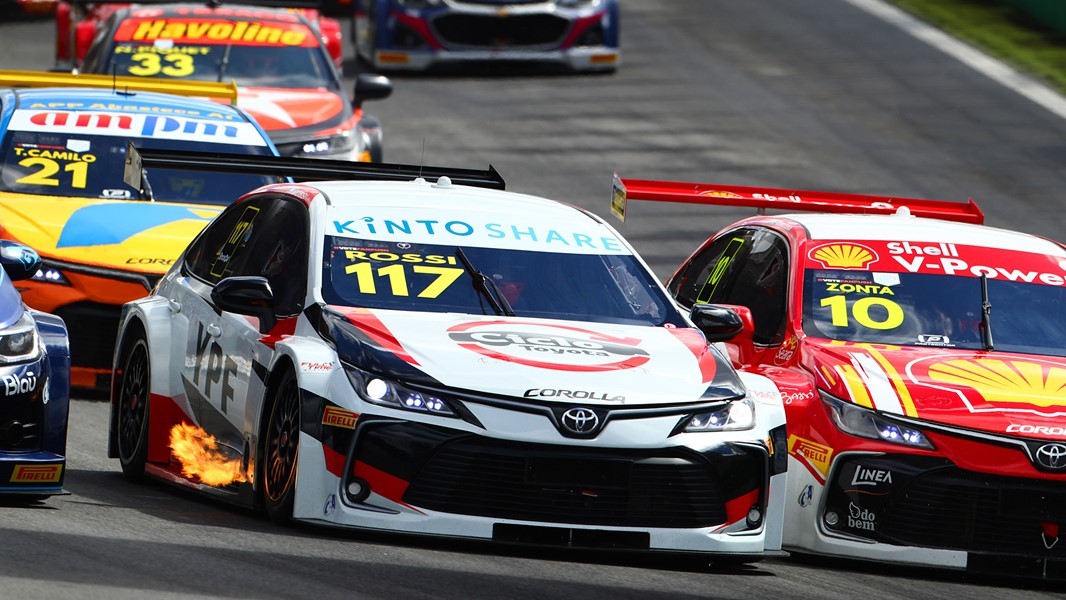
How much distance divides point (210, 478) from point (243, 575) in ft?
6.42

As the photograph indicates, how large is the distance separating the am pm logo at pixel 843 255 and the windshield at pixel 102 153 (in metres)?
4.52

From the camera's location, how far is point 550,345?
8.05 metres

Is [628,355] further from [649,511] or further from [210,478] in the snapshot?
[210,478]

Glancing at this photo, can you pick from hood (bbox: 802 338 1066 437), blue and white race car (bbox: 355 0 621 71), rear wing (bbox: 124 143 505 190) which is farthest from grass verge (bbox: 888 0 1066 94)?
hood (bbox: 802 338 1066 437)

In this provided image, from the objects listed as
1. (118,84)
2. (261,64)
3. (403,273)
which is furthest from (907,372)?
(261,64)

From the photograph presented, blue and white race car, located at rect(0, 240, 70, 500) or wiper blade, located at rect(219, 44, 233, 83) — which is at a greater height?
blue and white race car, located at rect(0, 240, 70, 500)

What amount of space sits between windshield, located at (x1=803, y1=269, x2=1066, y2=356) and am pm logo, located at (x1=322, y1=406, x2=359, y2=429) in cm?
262

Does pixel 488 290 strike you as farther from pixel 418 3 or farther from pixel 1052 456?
pixel 418 3

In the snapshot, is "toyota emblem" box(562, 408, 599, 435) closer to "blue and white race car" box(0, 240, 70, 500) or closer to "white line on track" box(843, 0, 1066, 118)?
"blue and white race car" box(0, 240, 70, 500)

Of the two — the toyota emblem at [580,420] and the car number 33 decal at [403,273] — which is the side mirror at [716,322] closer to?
the car number 33 decal at [403,273]

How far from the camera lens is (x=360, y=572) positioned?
23.5 feet

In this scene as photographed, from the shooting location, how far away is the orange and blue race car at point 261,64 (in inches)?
697

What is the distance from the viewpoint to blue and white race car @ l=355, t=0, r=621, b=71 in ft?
82.2

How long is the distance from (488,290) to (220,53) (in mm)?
10773
